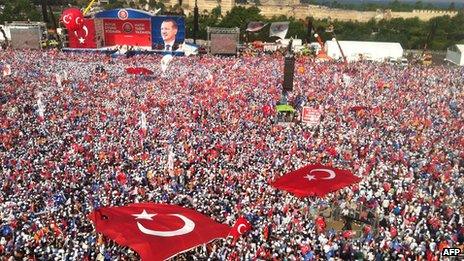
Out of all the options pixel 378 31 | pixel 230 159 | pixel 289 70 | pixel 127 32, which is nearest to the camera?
pixel 230 159

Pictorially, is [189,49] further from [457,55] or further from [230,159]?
[230,159]

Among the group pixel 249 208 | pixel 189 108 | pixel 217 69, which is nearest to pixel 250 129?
pixel 189 108

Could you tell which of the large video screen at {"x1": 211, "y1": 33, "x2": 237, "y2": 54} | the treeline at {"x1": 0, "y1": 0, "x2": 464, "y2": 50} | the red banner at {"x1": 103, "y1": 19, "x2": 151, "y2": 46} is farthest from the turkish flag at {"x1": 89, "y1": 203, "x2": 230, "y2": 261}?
the treeline at {"x1": 0, "y1": 0, "x2": 464, "y2": 50}

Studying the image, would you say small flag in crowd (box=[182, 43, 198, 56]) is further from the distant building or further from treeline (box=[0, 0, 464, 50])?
the distant building

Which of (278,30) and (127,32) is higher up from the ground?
(278,30)

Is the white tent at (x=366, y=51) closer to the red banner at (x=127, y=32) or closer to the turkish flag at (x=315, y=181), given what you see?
the red banner at (x=127, y=32)

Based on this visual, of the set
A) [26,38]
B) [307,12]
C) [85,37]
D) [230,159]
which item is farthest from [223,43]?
[307,12]

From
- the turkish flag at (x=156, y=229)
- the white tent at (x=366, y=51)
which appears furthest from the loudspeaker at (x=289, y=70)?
the white tent at (x=366, y=51)
